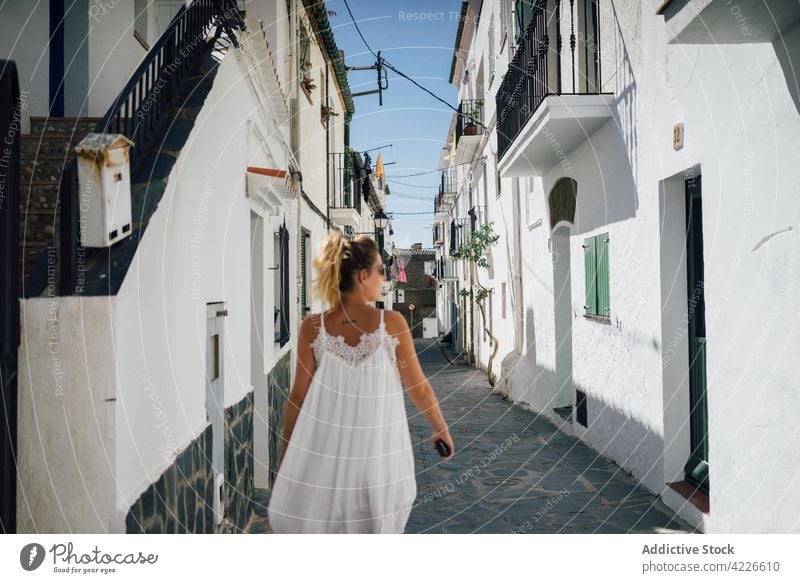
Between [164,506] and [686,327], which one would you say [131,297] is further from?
[686,327]

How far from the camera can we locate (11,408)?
202 cm

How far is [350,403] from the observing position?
95.0 inches

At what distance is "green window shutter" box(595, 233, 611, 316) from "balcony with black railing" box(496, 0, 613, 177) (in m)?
1.03

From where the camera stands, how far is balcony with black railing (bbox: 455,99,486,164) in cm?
1379

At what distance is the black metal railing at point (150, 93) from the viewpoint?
2.03 metres

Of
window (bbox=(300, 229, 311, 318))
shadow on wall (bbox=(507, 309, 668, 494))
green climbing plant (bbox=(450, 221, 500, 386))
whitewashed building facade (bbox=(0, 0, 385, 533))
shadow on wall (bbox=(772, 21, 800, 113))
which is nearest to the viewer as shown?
whitewashed building facade (bbox=(0, 0, 385, 533))

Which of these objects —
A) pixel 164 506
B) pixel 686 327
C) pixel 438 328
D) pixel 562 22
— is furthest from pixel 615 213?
pixel 438 328

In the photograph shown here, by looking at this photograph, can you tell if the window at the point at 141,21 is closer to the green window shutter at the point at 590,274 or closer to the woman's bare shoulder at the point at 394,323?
the woman's bare shoulder at the point at 394,323

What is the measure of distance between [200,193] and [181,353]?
30.8 inches

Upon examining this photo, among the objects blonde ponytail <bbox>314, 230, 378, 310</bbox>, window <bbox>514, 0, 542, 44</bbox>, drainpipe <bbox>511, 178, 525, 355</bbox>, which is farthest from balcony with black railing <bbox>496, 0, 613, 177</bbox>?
blonde ponytail <bbox>314, 230, 378, 310</bbox>

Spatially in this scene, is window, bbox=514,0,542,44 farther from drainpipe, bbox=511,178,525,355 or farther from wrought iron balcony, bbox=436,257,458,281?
wrought iron balcony, bbox=436,257,458,281

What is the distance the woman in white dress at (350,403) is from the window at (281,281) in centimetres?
355

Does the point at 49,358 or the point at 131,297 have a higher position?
A: the point at 131,297

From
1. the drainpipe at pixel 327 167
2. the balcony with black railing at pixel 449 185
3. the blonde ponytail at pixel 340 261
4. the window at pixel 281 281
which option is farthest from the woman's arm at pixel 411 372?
the balcony with black railing at pixel 449 185
